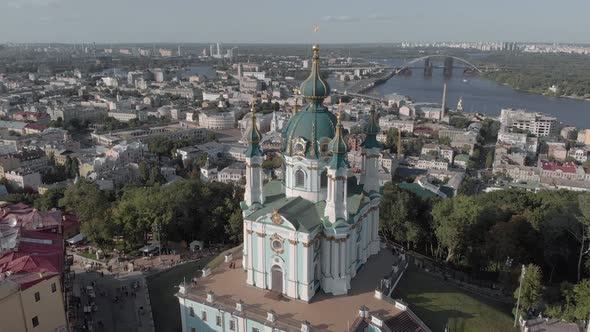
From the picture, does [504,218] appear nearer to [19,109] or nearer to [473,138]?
[473,138]

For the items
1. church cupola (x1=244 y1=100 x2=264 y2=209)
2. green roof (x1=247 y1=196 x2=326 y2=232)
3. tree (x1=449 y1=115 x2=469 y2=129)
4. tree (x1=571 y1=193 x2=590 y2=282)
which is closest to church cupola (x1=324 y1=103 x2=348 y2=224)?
green roof (x1=247 y1=196 x2=326 y2=232)

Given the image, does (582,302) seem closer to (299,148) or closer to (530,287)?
(530,287)

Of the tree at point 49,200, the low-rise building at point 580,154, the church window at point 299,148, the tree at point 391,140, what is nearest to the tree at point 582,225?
the church window at point 299,148

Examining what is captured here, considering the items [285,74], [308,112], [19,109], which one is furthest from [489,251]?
[285,74]

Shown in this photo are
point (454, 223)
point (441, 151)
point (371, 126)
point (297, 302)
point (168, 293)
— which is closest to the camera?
point (297, 302)

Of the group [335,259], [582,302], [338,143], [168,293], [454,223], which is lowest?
[168,293]

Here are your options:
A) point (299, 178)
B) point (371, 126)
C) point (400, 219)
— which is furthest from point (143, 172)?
point (371, 126)

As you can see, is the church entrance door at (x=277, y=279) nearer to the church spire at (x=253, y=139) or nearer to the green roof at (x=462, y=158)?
the church spire at (x=253, y=139)

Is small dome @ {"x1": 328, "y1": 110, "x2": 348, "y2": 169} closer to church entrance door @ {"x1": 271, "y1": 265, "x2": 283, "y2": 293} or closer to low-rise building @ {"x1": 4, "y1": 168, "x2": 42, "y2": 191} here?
church entrance door @ {"x1": 271, "y1": 265, "x2": 283, "y2": 293}
